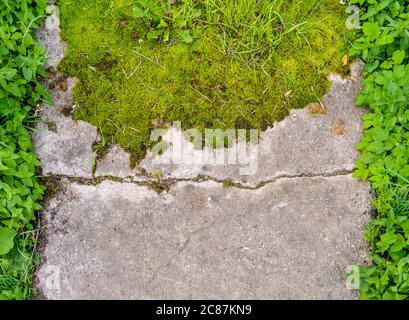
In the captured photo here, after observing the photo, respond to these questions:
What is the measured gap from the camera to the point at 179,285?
9.58ft

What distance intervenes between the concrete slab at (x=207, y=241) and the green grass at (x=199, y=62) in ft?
1.26

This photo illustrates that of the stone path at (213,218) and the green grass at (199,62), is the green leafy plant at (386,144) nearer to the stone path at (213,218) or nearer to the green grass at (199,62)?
the stone path at (213,218)

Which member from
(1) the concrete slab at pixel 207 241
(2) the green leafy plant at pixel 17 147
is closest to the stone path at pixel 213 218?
(1) the concrete slab at pixel 207 241

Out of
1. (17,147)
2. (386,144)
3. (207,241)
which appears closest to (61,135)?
(17,147)

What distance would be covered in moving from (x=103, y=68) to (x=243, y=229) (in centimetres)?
127

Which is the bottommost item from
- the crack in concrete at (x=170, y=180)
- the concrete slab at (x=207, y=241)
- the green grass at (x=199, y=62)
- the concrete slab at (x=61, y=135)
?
the concrete slab at (x=207, y=241)

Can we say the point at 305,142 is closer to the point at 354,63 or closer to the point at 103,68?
the point at 354,63

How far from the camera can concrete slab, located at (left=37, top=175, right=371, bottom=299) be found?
115 inches

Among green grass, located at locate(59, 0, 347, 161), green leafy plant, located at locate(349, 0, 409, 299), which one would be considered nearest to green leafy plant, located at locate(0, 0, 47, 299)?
green grass, located at locate(59, 0, 347, 161)

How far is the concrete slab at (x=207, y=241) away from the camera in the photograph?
2910mm

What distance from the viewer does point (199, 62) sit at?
306cm

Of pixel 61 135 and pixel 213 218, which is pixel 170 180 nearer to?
pixel 213 218

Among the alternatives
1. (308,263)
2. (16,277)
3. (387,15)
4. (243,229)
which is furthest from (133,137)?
(387,15)

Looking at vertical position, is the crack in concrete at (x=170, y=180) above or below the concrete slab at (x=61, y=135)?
below
